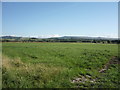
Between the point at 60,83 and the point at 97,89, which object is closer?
the point at 97,89

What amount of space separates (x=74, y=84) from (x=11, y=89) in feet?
9.70

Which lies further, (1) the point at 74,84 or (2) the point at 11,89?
(1) the point at 74,84

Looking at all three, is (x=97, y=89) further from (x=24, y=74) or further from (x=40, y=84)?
(x=24, y=74)

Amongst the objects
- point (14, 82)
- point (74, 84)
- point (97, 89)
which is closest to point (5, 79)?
point (14, 82)

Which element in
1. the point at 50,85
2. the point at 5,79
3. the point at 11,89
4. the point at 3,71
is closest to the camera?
the point at 11,89

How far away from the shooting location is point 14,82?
6211 millimetres

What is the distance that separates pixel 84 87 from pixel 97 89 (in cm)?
59

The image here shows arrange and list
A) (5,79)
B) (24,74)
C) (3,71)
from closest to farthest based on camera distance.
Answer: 1. (5,79)
2. (24,74)
3. (3,71)

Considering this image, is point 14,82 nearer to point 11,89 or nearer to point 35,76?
point 11,89

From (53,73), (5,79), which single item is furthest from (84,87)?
(5,79)

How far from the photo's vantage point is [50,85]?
6.06 m

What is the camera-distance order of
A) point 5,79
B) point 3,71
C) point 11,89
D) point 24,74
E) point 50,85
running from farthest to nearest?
point 3,71 < point 24,74 < point 5,79 < point 50,85 < point 11,89

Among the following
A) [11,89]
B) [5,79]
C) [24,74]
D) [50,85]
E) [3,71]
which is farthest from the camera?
[3,71]

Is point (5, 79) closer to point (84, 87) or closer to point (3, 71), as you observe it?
point (3, 71)
